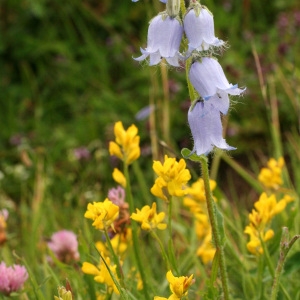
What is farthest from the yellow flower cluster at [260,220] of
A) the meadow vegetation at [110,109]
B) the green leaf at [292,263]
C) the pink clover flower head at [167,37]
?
the meadow vegetation at [110,109]

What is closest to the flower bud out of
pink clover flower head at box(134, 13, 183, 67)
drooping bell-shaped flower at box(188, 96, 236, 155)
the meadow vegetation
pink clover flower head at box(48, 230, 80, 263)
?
pink clover flower head at box(134, 13, 183, 67)

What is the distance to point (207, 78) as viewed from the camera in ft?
4.04

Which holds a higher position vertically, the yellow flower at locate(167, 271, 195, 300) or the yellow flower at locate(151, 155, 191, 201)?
the yellow flower at locate(151, 155, 191, 201)

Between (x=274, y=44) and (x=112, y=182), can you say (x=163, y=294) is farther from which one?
(x=274, y=44)

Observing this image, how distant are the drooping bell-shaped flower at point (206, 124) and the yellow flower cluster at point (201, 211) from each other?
46 cm

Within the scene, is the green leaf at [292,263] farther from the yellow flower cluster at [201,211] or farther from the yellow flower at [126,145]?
the yellow flower at [126,145]

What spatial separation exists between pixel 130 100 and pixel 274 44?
2.85 feet

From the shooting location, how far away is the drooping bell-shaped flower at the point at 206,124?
128 cm

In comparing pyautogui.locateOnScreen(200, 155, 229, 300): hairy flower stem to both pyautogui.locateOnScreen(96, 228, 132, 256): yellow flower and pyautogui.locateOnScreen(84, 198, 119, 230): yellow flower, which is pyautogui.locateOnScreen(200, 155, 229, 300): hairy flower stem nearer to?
pyautogui.locateOnScreen(84, 198, 119, 230): yellow flower

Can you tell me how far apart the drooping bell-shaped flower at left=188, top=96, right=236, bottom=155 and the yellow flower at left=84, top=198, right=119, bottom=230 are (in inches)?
8.0

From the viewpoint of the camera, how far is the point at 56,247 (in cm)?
190

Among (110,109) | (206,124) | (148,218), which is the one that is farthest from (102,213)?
(110,109)

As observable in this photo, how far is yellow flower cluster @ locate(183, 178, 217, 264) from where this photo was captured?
1823mm

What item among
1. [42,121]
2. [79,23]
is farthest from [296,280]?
[79,23]
